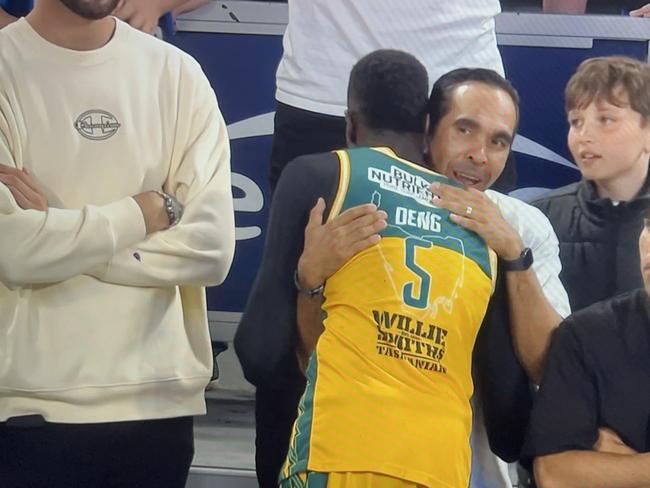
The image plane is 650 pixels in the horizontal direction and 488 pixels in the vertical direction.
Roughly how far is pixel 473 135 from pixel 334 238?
0.33 m

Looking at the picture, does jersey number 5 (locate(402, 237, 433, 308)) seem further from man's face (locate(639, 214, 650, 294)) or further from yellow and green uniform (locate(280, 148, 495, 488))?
man's face (locate(639, 214, 650, 294))

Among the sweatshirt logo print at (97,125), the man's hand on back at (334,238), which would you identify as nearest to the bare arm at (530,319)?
the man's hand on back at (334,238)

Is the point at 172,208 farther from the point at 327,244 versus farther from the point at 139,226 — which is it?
the point at 327,244

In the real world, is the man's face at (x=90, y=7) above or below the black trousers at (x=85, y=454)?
above

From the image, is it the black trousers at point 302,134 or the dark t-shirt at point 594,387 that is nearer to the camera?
the dark t-shirt at point 594,387

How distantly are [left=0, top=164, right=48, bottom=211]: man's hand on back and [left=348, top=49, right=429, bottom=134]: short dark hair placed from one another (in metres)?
0.53

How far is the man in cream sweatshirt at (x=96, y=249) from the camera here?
1.68m

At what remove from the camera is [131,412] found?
1734 mm

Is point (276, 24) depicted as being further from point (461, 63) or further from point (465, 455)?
point (465, 455)

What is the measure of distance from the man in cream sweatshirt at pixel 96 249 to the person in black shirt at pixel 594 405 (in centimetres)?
57

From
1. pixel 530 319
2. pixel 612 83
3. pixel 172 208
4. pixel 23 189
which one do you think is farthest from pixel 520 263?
pixel 23 189

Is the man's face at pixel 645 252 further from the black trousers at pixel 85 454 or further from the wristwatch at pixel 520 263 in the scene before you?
the black trousers at pixel 85 454

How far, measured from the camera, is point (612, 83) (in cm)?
204

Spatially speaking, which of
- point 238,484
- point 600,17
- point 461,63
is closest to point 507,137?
point 461,63
